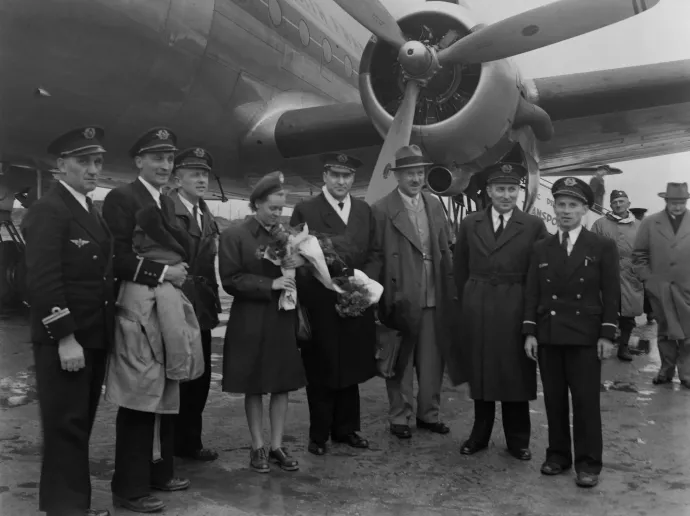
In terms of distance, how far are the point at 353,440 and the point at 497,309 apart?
3.82ft

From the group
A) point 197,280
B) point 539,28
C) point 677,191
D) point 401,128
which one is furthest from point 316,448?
point 539,28

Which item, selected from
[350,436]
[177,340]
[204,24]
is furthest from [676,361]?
[204,24]

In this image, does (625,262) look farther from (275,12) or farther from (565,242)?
(275,12)

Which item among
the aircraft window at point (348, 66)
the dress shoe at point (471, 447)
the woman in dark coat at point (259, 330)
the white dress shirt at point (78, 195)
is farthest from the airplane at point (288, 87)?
the dress shoe at point (471, 447)

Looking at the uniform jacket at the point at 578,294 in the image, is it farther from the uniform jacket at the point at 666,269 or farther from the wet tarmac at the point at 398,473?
the uniform jacket at the point at 666,269

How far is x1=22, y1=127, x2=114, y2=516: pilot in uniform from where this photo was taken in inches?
98.3

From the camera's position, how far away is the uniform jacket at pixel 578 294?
3.24m

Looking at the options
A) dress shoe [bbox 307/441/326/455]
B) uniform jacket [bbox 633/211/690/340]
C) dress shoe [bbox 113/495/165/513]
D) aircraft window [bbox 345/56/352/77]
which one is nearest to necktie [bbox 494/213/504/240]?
dress shoe [bbox 307/441/326/455]

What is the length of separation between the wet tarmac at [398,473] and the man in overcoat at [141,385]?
142 millimetres

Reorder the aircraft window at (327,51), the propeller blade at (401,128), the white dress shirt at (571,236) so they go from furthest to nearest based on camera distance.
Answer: the aircraft window at (327,51) < the propeller blade at (401,128) < the white dress shirt at (571,236)

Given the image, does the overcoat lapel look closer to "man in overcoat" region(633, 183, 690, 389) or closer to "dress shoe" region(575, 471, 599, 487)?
"dress shoe" region(575, 471, 599, 487)

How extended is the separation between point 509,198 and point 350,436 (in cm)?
172

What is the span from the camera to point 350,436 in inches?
149

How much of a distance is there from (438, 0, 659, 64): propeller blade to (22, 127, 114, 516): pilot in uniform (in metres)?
4.65
